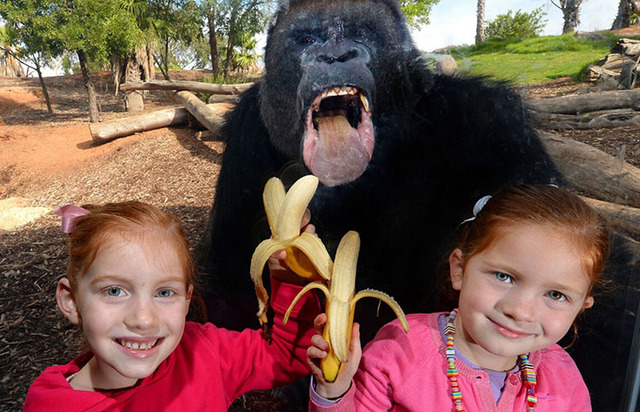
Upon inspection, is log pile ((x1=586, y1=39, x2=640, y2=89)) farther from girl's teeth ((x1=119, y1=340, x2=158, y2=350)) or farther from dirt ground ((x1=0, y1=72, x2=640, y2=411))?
girl's teeth ((x1=119, y1=340, x2=158, y2=350))

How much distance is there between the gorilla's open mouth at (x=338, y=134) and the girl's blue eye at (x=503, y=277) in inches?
22.7

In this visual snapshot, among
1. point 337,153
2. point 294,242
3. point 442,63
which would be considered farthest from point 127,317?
point 442,63

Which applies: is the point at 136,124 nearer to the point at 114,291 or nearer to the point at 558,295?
the point at 114,291

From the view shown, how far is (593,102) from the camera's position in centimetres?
153

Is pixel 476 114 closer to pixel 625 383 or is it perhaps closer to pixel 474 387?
pixel 474 387

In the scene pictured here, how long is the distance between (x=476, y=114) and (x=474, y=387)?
3.03ft

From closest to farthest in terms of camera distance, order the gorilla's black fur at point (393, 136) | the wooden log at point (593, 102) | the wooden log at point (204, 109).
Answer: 1. the wooden log at point (593, 102)
2. the gorilla's black fur at point (393, 136)
3. the wooden log at point (204, 109)

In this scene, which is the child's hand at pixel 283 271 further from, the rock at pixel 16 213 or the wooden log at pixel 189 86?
the rock at pixel 16 213

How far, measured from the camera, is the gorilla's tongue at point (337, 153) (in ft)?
5.14

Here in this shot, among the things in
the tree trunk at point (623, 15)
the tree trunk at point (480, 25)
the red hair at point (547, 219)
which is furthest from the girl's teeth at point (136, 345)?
the tree trunk at point (623, 15)

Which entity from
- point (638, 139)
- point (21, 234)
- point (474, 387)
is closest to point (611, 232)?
point (638, 139)

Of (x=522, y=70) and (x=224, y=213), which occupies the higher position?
(x=522, y=70)

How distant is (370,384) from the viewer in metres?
1.48

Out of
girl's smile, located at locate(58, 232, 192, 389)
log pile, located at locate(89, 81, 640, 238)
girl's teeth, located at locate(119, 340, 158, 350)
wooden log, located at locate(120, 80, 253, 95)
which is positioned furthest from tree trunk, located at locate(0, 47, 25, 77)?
log pile, located at locate(89, 81, 640, 238)
